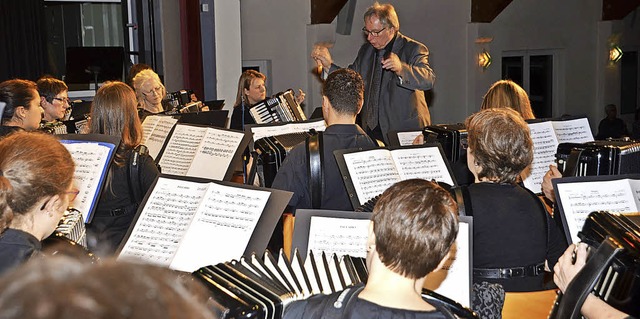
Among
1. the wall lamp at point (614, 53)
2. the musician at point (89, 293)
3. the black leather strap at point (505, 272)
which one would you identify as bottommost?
the black leather strap at point (505, 272)

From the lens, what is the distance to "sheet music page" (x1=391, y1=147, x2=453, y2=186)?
3.60 m

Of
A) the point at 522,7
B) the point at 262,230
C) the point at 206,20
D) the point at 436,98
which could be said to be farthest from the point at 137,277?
the point at 522,7

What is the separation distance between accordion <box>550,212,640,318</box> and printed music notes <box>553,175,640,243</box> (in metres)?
0.42

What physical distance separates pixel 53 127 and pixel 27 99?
2.68 ft

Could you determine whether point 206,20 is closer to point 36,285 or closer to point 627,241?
point 627,241

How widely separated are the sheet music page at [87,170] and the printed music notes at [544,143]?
218 cm

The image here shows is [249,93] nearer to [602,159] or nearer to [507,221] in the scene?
[602,159]

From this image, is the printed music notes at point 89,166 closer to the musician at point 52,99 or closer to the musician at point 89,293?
the musician at point 52,99

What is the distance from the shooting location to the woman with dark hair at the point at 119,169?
153 inches

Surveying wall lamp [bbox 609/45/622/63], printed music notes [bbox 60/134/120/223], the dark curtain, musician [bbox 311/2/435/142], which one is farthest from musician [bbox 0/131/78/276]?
wall lamp [bbox 609/45/622/63]

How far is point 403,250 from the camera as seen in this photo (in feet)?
5.86

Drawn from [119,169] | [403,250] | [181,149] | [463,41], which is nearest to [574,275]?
[403,250]

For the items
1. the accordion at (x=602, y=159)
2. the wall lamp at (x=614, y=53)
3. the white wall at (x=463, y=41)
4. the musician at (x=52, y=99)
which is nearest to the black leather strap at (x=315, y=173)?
the accordion at (x=602, y=159)

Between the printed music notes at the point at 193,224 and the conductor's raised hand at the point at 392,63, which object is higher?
the conductor's raised hand at the point at 392,63
